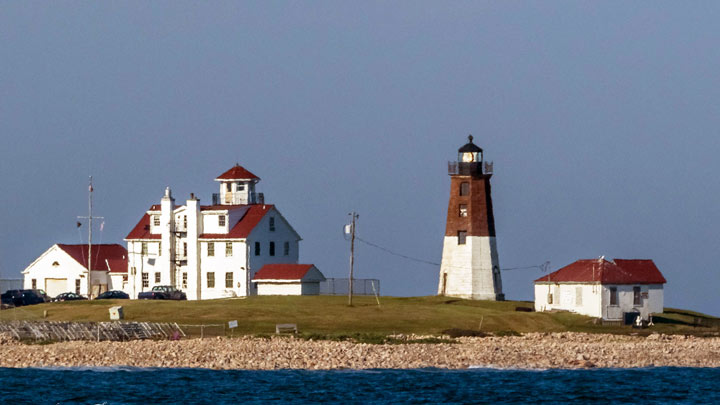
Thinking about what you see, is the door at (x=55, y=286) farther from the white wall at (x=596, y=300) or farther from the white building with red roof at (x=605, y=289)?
the white wall at (x=596, y=300)

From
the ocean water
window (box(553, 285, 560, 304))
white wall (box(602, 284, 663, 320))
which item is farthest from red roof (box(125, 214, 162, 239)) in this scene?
the ocean water

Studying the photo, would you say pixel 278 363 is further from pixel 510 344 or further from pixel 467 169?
pixel 467 169

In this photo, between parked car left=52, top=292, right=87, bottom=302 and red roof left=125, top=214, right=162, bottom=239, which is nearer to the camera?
parked car left=52, top=292, right=87, bottom=302

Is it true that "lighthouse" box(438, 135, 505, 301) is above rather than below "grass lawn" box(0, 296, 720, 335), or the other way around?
above

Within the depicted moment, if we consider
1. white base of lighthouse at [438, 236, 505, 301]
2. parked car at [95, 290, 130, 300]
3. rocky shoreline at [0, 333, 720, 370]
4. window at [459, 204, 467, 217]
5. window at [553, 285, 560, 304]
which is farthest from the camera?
parked car at [95, 290, 130, 300]

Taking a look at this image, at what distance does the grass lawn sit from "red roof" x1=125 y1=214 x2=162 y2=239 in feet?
40.6

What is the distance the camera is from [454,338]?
70750 millimetres

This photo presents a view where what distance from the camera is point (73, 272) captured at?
10069 cm

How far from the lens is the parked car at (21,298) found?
90.9 meters

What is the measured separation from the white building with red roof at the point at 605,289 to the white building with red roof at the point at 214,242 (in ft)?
68.5

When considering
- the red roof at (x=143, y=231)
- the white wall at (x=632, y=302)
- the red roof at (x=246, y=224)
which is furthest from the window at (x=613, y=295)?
the red roof at (x=143, y=231)

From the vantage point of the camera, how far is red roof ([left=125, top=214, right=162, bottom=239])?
317ft

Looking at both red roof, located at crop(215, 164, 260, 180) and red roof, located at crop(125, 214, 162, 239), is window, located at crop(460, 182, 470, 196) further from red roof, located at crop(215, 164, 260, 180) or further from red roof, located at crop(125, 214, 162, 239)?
red roof, located at crop(125, 214, 162, 239)

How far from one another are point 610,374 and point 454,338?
1185 cm
